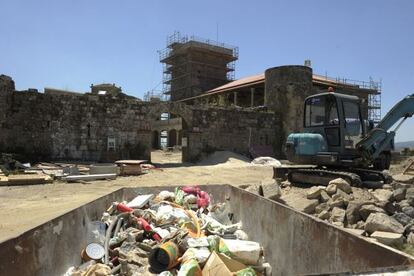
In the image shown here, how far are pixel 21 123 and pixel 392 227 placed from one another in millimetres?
14856

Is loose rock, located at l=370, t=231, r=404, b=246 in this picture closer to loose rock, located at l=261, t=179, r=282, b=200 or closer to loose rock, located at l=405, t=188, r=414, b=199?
loose rock, located at l=405, t=188, r=414, b=199

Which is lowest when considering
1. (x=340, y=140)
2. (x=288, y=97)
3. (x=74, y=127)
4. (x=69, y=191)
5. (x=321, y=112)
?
(x=69, y=191)

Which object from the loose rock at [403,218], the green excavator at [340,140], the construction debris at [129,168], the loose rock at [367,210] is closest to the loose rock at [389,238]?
the loose rock at [367,210]

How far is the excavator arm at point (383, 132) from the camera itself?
8.76 metres

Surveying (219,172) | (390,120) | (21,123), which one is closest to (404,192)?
(390,120)

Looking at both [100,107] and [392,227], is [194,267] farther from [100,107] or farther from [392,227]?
[100,107]

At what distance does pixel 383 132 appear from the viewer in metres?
8.83

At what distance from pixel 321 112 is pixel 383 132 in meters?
1.49

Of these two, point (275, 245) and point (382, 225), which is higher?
point (382, 225)

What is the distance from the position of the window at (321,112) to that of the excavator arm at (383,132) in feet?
2.67

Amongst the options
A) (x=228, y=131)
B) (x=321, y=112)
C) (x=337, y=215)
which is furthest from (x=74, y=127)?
(x=337, y=215)

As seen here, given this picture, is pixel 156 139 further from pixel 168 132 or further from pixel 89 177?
pixel 89 177

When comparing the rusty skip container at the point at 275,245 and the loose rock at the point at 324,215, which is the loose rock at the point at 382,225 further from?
the rusty skip container at the point at 275,245

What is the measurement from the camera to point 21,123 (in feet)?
51.0
